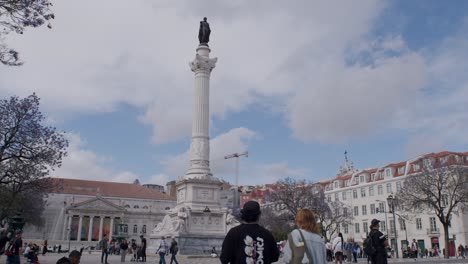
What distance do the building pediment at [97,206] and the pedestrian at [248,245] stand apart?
3929 inches

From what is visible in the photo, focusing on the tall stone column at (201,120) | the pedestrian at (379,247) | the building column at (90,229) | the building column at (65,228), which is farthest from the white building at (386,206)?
the building column at (65,228)

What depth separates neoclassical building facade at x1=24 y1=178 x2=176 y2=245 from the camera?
96188 millimetres

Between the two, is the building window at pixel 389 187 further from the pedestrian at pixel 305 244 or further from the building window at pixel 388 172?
the pedestrian at pixel 305 244

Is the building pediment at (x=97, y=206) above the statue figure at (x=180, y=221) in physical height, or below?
above

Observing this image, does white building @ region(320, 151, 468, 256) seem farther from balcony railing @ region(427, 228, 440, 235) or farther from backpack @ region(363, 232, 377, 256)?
backpack @ region(363, 232, 377, 256)

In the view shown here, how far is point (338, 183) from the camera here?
75188 millimetres

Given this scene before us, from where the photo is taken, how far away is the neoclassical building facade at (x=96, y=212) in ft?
316

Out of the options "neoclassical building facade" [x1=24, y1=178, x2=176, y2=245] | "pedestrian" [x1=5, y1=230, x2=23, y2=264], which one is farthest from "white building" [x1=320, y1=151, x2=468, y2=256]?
"neoclassical building facade" [x1=24, y1=178, x2=176, y2=245]

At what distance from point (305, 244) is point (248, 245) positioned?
0.70 metres

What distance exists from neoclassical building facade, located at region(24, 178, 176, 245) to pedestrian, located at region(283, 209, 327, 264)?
93368 mm

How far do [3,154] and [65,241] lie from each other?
6898cm

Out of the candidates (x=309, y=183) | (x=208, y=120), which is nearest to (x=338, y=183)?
(x=309, y=183)

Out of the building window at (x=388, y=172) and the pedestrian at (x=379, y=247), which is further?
the building window at (x=388, y=172)

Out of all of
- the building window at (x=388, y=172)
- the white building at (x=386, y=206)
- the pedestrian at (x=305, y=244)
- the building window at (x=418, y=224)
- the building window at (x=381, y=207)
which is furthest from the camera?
the building window at (x=388, y=172)
